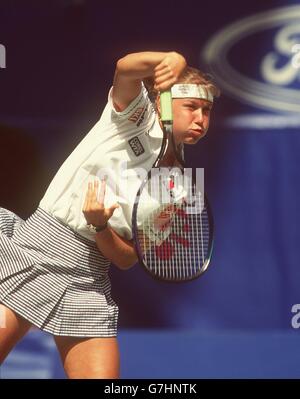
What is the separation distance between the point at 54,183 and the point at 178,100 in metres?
0.48

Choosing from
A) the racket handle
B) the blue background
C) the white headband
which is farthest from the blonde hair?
the blue background

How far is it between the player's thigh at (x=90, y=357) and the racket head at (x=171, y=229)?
26 cm

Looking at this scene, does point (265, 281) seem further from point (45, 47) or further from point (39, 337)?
point (45, 47)

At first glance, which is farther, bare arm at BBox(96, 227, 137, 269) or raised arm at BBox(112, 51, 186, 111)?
bare arm at BBox(96, 227, 137, 269)

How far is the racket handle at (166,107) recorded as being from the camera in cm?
299

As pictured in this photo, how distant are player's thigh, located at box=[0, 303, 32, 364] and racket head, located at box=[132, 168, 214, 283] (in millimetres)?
423

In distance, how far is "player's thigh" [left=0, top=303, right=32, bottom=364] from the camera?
3.14 m

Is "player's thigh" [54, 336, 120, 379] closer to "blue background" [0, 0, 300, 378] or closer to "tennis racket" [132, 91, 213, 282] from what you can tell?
"tennis racket" [132, 91, 213, 282]

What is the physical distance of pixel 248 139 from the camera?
4.38 metres

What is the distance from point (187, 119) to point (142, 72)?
1.19 feet

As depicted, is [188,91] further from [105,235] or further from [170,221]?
[105,235]
